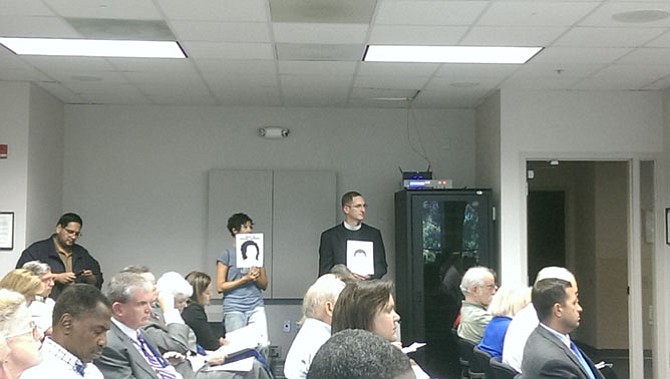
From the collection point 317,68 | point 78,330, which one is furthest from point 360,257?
point 78,330

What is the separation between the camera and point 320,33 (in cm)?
470

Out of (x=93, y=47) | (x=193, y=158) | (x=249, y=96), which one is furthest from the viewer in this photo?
(x=193, y=158)

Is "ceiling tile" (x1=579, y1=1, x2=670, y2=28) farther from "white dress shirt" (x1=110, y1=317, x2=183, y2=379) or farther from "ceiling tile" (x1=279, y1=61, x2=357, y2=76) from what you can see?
"white dress shirt" (x1=110, y1=317, x2=183, y2=379)

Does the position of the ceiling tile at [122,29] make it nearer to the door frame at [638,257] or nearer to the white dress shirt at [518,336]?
the white dress shirt at [518,336]

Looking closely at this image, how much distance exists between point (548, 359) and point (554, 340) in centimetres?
18

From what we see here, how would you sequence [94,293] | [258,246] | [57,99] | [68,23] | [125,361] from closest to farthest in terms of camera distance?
[94,293] < [125,361] < [68,23] < [258,246] < [57,99]

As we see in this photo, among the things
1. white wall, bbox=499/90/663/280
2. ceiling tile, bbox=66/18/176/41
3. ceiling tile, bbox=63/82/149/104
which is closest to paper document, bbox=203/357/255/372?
ceiling tile, bbox=66/18/176/41

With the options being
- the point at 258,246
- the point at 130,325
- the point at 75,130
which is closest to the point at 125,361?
the point at 130,325

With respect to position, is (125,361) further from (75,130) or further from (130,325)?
(75,130)

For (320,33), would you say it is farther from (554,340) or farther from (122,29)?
(554,340)

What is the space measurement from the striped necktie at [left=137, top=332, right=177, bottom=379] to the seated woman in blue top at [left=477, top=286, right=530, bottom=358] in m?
1.78

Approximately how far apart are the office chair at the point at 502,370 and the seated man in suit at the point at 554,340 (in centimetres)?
29

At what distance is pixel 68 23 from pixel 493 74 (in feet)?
10.9

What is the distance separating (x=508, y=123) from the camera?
6.57 metres
